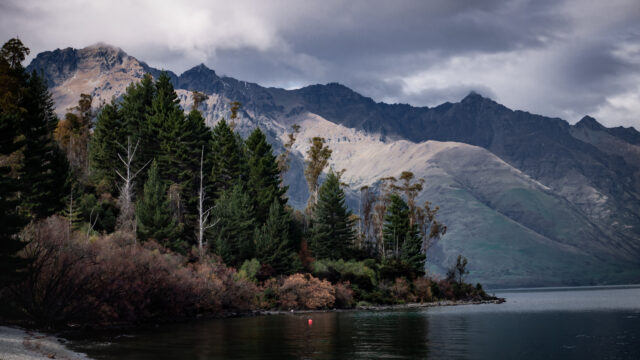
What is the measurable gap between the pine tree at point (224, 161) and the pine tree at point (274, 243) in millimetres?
12036

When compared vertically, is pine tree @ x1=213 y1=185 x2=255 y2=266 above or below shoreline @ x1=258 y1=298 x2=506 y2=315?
above

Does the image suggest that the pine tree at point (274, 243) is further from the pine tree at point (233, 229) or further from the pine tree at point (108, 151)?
the pine tree at point (108, 151)

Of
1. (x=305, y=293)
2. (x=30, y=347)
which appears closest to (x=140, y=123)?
(x=305, y=293)

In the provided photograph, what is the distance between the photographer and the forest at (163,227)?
48531 mm

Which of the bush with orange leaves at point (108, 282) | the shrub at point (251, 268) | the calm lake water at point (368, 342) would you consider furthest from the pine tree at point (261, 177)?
the calm lake water at point (368, 342)

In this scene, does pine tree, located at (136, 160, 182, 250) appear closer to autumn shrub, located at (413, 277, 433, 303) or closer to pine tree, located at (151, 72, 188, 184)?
pine tree, located at (151, 72, 188, 184)

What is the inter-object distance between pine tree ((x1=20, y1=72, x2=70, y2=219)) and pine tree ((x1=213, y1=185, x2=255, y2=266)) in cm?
2323

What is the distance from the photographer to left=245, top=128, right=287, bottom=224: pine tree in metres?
106

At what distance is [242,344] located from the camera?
4088 centimetres

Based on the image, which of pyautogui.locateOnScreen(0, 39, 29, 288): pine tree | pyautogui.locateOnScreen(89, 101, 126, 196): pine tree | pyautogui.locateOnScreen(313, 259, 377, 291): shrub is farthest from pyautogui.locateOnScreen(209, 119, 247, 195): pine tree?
pyautogui.locateOnScreen(0, 39, 29, 288): pine tree

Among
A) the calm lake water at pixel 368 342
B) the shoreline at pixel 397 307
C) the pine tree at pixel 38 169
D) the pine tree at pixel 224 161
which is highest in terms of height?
the pine tree at pixel 224 161

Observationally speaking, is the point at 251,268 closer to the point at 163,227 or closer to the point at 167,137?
the point at 163,227

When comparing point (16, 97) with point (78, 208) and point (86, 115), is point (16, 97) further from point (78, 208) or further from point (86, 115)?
point (86, 115)

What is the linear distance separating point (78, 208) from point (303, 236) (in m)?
50.6
